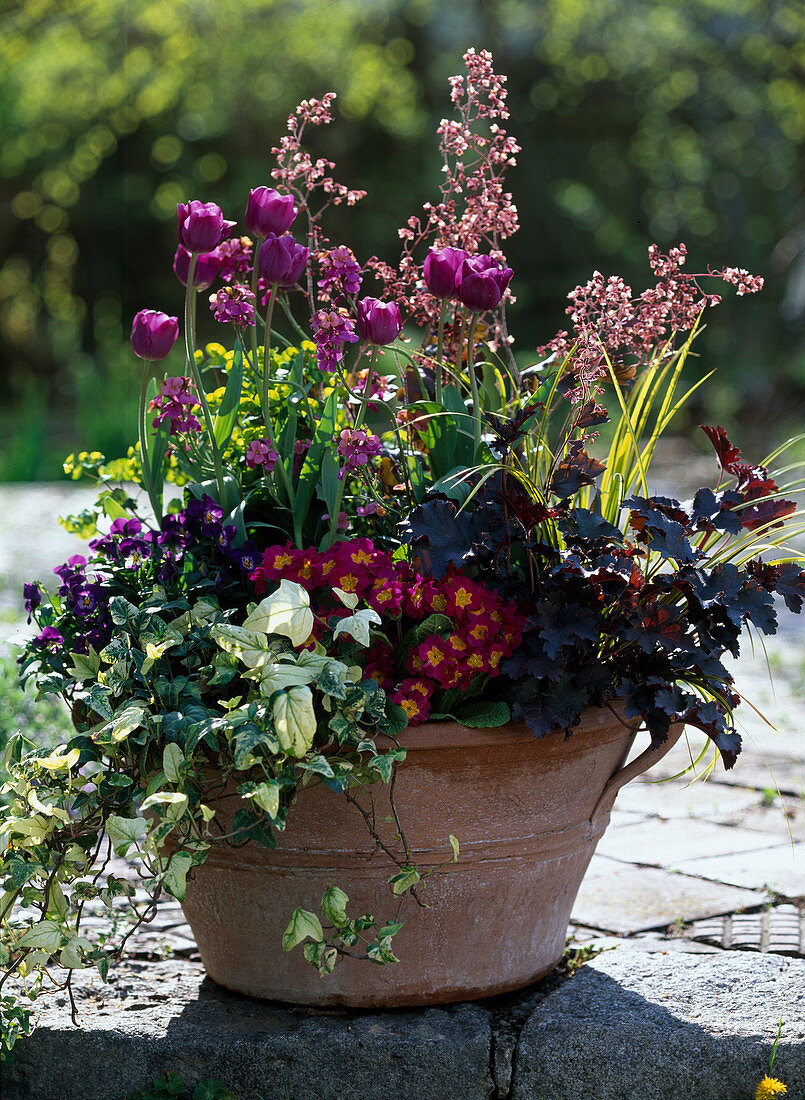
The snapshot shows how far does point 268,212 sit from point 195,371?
0.81 feet

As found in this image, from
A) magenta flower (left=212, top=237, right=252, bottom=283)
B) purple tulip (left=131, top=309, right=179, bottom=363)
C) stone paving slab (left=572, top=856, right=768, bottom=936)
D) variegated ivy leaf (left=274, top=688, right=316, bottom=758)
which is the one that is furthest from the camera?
stone paving slab (left=572, top=856, right=768, bottom=936)

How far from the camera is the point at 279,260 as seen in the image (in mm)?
1480

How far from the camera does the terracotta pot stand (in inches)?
58.7

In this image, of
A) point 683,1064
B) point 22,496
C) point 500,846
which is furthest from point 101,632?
point 22,496

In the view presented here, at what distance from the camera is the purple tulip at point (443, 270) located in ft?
4.98

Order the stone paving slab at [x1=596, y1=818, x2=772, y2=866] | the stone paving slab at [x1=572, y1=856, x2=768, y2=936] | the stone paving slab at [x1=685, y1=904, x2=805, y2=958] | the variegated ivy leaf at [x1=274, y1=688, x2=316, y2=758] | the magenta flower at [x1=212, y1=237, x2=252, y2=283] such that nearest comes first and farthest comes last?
1. the variegated ivy leaf at [x1=274, y1=688, x2=316, y2=758]
2. the magenta flower at [x1=212, y1=237, x2=252, y2=283]
3. the stone paving slab at [x1=685, y1=904, x2=805, y2=958]
4. the stone paving slab at [x1=572, y1=856, x2=768, y2=936]
5. the stone paving slab at [x1=596, y1=818, x2=772, y2=866]

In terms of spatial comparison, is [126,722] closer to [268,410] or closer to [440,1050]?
[268,410]

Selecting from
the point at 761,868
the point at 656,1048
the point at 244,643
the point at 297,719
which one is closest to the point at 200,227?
the point at 244,643

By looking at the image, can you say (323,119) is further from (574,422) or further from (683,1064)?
(683,1064)

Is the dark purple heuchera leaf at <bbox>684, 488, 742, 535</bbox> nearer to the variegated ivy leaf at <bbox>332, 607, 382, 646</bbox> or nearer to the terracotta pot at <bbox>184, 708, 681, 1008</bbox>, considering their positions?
the terracotta pot at <bbox>184, 708, 681, 1008</bbox>

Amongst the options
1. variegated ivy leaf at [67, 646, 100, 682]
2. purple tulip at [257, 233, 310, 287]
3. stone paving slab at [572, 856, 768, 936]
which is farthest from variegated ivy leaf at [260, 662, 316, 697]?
stone paving slab at [572, 856, 768, 936]

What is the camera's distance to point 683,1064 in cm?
151

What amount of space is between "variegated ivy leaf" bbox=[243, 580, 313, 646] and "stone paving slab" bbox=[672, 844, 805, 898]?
50.0 inches

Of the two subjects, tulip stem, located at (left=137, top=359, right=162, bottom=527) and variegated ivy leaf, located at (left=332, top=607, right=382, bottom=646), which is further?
tulip stem, located at (left=137, top=359, right=162, bottom=527)
